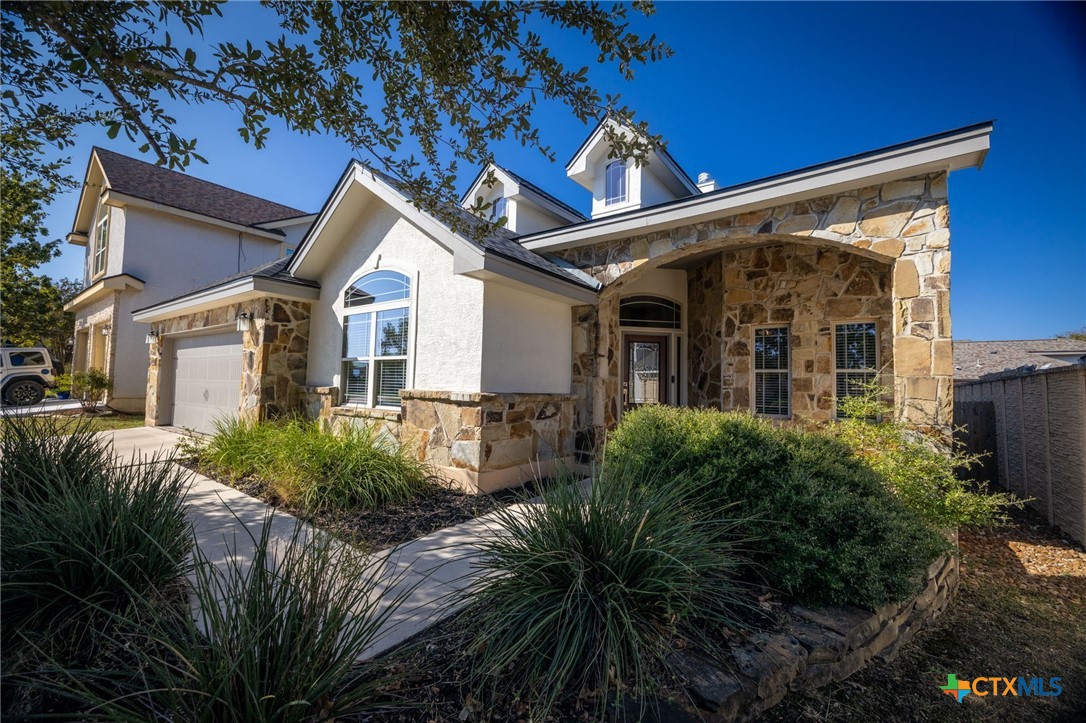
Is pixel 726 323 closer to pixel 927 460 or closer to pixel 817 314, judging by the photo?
pixel 817 314

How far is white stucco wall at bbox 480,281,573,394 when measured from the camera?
6004 millimetres

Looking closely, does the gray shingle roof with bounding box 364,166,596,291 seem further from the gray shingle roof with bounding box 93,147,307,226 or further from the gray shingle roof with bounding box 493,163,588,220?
the gray shingle roof with bounding box 93,147,307,226

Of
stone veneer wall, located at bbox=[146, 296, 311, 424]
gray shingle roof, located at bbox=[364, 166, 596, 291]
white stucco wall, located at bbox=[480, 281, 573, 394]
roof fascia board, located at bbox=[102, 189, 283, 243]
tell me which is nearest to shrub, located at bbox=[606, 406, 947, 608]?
white stucco wall, located at bbox=[480, 281, 573, 394]

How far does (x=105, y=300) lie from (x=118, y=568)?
16.9 meters

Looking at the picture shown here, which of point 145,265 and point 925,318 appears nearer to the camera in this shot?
point 925,318

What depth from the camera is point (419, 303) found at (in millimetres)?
6758

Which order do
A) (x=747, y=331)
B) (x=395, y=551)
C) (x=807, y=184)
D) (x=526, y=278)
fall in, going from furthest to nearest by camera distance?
(x=747, y=331), (x=526, y=278), (x=807, y=184), (x=395, y=551)

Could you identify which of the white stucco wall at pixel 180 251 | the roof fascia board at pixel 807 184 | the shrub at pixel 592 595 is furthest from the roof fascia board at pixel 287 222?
the shrub at pixel 592 595

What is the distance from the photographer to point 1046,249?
708 cm

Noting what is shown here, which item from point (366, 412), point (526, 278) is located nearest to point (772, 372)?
point (526, 278)

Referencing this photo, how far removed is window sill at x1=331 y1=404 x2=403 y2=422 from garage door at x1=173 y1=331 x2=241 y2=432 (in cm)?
→ 261

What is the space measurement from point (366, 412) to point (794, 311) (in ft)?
24.6

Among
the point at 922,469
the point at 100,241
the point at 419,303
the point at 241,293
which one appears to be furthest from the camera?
the point at 100,241

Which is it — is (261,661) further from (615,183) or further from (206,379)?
(615,183)
